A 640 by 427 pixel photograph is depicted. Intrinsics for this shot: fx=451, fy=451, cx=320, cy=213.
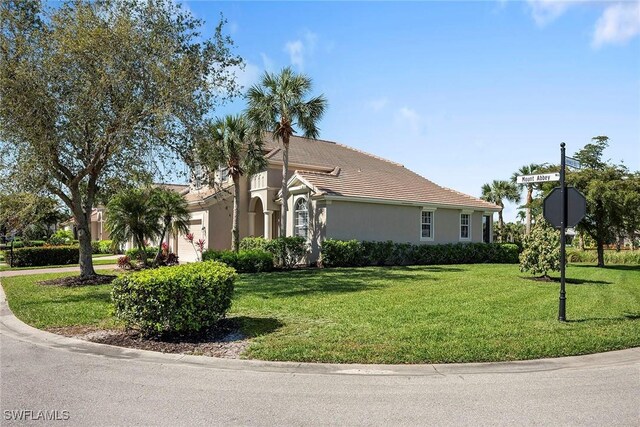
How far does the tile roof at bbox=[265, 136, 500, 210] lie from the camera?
22.7 m

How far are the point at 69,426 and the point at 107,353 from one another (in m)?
2.70

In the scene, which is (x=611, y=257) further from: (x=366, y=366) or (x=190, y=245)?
(x=366, y=366)

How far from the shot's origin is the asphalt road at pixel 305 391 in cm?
459

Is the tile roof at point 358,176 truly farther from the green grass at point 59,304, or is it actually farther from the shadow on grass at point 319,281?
the green grass at point 59,304

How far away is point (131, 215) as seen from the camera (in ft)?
63.7

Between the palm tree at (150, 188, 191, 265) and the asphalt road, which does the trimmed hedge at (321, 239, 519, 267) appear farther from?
the asphalt road

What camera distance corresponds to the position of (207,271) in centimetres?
817

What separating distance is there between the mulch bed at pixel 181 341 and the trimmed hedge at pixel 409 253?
12.5 m

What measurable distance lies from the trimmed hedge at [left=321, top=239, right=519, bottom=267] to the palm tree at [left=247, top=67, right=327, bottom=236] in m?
5.75

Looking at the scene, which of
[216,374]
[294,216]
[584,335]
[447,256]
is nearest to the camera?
[216,374]

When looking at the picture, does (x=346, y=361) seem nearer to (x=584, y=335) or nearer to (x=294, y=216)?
(x=584, y=335)

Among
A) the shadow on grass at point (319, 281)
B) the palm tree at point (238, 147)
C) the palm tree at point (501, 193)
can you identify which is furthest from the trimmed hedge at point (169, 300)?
the palm tree at point (501, 193)

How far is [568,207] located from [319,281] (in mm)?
8568

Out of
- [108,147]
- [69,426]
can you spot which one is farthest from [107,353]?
[108,147]
